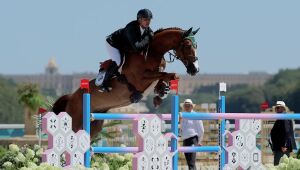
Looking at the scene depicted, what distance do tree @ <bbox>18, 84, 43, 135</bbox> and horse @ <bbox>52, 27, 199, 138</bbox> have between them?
11.8 m

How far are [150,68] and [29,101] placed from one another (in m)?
13.7

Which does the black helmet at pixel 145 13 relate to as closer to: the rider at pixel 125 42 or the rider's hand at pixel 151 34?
the rider at pixel 125 42

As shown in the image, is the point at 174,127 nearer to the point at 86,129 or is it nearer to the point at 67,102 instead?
the point at 86,129

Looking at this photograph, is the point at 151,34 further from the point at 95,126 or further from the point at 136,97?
the point at 95,126

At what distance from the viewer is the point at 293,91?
236 feet

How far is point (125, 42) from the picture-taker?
10.6 metres

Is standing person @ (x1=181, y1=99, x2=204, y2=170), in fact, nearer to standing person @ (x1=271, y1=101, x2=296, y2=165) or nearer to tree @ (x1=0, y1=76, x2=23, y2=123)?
standing person @ (x1=271, y1=101, x2=296, y2=165)

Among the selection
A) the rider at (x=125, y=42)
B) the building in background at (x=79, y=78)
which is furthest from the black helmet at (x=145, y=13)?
the building in background at (x=79, y=78)

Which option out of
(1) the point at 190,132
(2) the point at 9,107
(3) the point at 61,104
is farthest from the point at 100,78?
(2) the point at 9,107

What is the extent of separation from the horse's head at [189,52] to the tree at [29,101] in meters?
12.2

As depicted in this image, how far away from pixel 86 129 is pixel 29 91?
1558cm

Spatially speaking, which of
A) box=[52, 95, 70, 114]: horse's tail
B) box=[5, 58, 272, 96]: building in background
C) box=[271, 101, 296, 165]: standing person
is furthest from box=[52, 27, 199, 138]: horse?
box=[5, 58, 272, 96]: building in background

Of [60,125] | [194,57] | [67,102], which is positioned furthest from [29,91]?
[60,125]

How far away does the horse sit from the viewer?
10.1 meters
